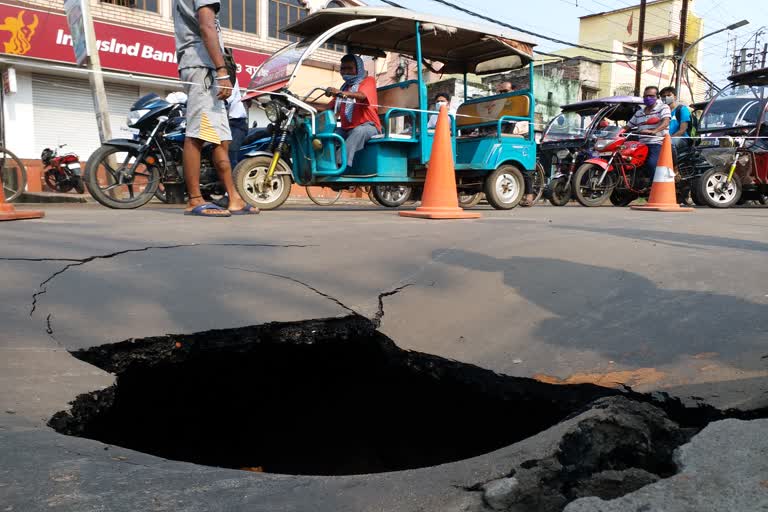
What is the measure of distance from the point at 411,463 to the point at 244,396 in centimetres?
73

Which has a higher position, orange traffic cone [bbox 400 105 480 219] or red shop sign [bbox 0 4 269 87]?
red shop sign [bbox 0 4 269 87]

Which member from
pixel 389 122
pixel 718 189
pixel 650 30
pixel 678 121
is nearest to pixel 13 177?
pixel 389 122

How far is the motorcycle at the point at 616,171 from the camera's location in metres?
8.60

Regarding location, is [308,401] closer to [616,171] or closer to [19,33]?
[616,171]

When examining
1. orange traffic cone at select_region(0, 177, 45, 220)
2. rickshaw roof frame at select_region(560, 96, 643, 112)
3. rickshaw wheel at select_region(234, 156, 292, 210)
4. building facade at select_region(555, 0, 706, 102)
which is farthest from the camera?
building facade at select_region(555, 0, 706, 102)

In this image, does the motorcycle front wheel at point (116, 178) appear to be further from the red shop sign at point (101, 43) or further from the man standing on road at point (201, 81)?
the red shop sign at point (101, 43)

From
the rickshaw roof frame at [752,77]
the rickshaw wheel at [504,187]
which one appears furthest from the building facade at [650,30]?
the rickshaw wheel at [504,187]

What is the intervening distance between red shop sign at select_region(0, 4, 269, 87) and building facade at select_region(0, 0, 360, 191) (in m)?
0.02

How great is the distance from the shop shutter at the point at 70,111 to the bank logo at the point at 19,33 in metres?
0.82

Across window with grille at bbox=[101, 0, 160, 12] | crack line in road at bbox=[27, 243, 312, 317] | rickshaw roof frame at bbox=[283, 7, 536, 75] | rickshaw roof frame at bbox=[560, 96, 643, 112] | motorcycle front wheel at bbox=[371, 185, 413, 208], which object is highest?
window with grille at bbox=[101, 0, 160, 12]

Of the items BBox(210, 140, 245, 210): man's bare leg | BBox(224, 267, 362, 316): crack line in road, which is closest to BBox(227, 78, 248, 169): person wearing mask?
BBox(210, 140, 245, 210): man's bare leg

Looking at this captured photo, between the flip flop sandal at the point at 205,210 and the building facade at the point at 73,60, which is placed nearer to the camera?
the flip flop sandal at the point at 205,210

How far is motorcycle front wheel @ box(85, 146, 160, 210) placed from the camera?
18.8ft

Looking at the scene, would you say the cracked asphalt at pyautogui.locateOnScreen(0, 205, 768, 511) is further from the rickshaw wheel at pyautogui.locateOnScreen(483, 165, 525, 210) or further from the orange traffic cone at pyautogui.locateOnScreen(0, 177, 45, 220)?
the rickshaw wheel at pyautogui.locateOnScreen(483, 165, 525, 210)
